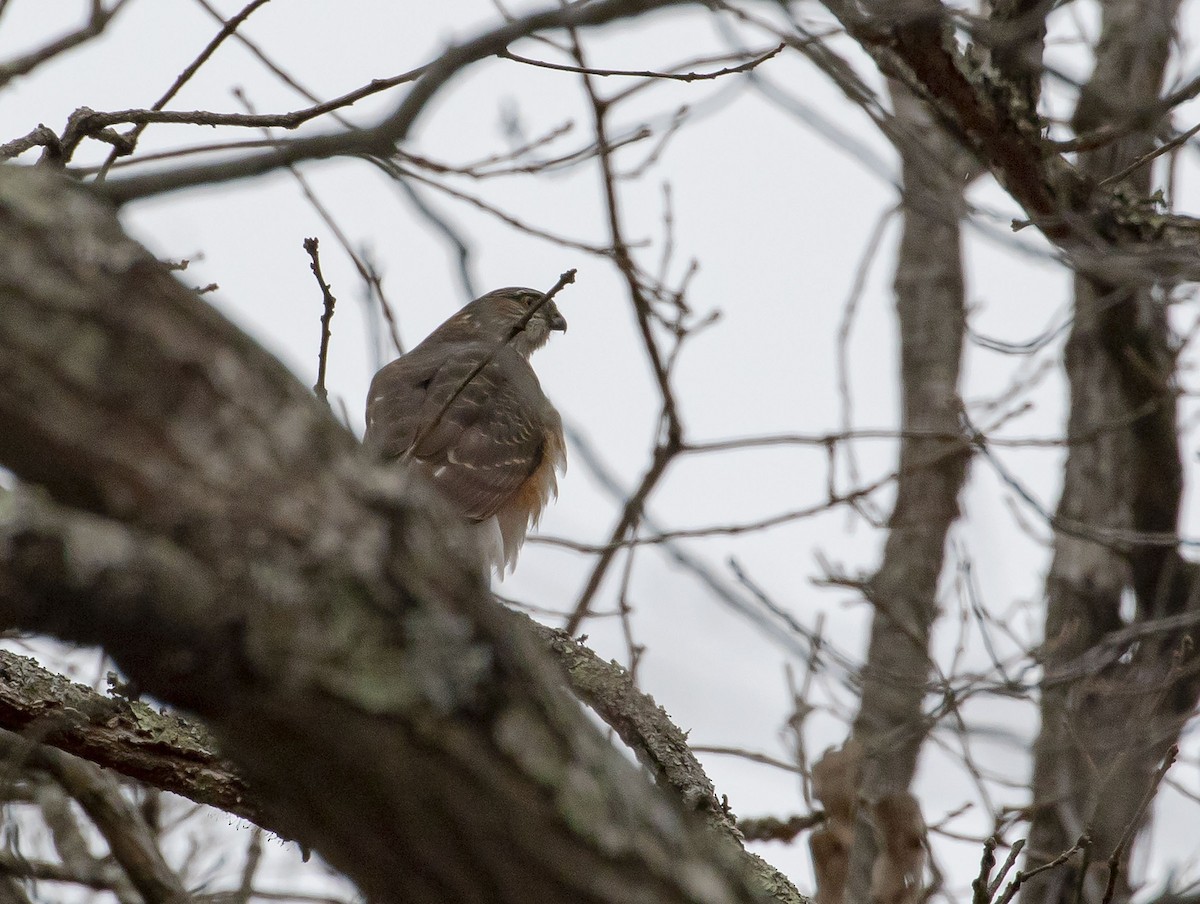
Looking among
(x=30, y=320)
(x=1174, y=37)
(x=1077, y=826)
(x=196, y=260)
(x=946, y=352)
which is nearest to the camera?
(x=30, y=320)

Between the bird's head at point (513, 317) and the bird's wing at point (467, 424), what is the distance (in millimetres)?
890

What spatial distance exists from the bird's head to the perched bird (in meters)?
0.65

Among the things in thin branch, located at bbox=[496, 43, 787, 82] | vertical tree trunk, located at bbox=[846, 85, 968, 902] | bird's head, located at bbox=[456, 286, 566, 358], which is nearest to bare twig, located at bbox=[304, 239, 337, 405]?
thin branch, located at bbox=[496, 43, 787, 82]

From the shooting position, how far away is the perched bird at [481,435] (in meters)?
6.02

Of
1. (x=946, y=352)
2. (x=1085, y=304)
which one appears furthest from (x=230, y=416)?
(x=946, y=352)

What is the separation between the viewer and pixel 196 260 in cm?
460

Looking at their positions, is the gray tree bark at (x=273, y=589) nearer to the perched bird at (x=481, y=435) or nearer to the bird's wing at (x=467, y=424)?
the perched bird at (x=481, y=435)

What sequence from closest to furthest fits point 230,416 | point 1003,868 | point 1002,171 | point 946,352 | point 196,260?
1. point 230,416
2. point 1003,868
3. point 196,260
4. point 1002,171
5. point 946,352

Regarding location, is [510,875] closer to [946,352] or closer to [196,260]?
[196,260]

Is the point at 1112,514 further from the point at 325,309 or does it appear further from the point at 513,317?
the point at 325,309

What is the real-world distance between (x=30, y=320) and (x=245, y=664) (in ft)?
1.21

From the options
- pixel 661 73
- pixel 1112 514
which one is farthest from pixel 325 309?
pixel 1112 514

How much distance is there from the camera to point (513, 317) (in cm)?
811

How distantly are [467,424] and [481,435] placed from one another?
10 cm
